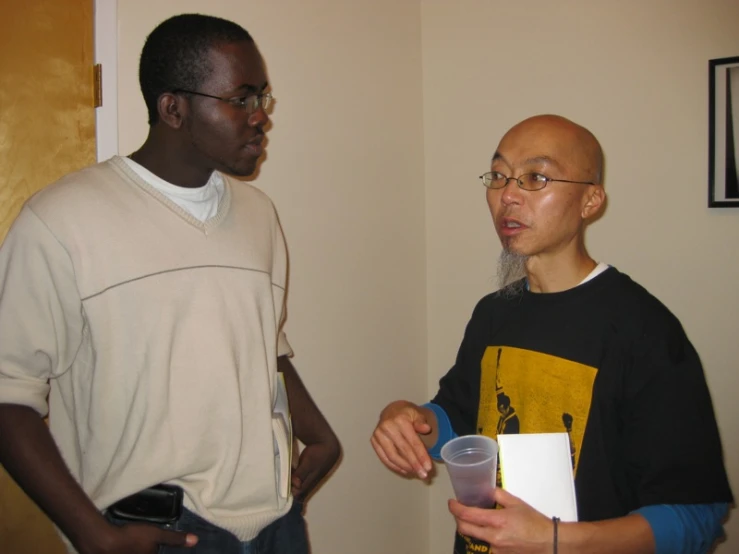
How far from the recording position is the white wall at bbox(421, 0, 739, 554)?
215cm

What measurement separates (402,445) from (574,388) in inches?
18.0

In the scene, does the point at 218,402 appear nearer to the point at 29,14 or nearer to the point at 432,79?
the point at 29,14

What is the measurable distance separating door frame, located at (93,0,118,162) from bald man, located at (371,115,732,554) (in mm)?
1124

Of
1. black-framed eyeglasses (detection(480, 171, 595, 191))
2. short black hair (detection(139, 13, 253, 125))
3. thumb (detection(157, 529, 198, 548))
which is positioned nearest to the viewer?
thumb (detection(157, 529, 198, 548))

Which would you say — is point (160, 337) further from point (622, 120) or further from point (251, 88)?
point (622, 120)

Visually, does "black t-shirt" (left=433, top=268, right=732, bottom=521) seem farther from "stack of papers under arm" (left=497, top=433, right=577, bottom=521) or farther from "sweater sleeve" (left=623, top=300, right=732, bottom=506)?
"stack of papers under arm" (left=497, top=433, right=577, bottom=521)

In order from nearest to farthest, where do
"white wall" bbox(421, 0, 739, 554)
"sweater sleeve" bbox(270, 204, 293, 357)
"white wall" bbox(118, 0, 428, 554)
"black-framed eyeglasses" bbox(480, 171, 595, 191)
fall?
1. "black-framed eyeglasses" bbox(480, 171, 595, 191)
2. "sweater sleeve" bbox(270, 204, 293, 357)
3. "white wall" bbox(118, 0, 428, 554)
4. "white wall" bbox(421, 0, 739, 554)

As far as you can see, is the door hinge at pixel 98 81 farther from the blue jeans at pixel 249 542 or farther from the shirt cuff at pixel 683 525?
the shirt cuff at pixel 683 525

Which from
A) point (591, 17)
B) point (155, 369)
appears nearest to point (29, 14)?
point (155, 369)

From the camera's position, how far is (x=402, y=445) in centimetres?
136

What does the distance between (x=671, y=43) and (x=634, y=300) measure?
1.41 meters

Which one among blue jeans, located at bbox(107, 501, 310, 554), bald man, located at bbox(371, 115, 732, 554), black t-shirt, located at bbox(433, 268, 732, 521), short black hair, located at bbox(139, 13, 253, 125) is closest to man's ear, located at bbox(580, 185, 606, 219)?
bald man, located at bbox(371, 115, 732, 554)

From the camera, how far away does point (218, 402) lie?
1.29 metres

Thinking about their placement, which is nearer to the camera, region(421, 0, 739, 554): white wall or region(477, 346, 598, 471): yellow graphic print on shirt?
region(477, 346, 598, 471): yellow graphic print on shirt
